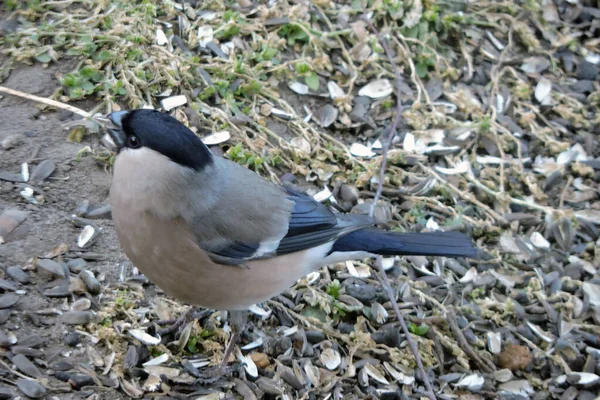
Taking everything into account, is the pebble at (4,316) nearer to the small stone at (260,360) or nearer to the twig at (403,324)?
the small stone at (260,360)

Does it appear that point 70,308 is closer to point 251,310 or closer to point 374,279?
point 251,310

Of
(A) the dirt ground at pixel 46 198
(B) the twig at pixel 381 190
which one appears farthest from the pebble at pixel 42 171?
(B) the twig at pixel 381 190

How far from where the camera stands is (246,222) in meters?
3.21

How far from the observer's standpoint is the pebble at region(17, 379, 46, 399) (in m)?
2.89

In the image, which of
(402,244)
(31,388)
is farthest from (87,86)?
(402,244)

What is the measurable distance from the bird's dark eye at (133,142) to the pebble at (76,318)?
815mm

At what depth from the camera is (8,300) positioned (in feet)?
10.4

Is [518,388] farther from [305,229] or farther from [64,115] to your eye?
[64,115]

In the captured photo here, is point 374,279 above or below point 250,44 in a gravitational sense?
below

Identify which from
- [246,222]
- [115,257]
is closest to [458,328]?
[246,222]

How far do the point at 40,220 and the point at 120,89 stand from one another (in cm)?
88

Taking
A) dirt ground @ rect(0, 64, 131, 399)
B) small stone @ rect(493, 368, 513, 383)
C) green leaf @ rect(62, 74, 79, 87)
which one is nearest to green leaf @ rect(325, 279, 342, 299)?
small stone @ rect(493, 368, 513, 383)

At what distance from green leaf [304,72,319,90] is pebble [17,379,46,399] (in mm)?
2415

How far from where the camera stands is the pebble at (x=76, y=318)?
3199 mm
